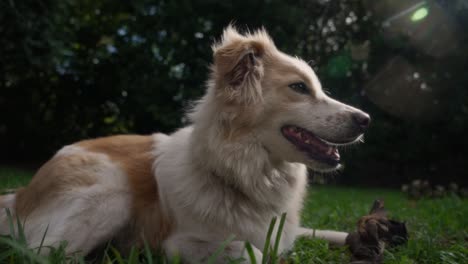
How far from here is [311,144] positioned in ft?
8.83

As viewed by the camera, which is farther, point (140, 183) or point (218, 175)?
point (140, 183)

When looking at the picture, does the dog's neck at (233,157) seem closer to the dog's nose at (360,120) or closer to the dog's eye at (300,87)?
the dog's eye at (300,87)

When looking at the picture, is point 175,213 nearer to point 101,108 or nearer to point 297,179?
point 297,179

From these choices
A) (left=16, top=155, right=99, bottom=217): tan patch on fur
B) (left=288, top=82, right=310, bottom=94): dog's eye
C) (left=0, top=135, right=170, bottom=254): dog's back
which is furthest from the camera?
(left=288, top=82, right=310, bottom=94): dog's eye

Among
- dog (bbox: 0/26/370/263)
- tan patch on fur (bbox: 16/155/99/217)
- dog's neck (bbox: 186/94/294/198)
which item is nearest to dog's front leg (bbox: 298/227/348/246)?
dog (bbox: 0/26/370/263)

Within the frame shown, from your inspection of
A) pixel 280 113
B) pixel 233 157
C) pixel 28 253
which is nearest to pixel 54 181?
pixel 28 253

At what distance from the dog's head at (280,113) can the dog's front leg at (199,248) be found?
66cm

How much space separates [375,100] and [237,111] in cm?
1282

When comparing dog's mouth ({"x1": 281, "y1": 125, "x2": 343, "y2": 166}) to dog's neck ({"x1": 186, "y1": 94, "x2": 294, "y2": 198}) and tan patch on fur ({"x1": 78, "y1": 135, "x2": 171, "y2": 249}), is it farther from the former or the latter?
tan patch on fur ({"x1": 78, "y1": 135, "x2": 171, "y2": 249})

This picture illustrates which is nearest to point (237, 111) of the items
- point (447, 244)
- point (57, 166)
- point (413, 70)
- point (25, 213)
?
point (57, 166)

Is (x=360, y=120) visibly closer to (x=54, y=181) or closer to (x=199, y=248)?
(x=199, y=248)

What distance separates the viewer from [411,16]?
1402 centimetres

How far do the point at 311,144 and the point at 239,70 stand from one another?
2.31ft

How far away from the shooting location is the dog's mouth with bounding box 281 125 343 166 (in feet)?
8.71
